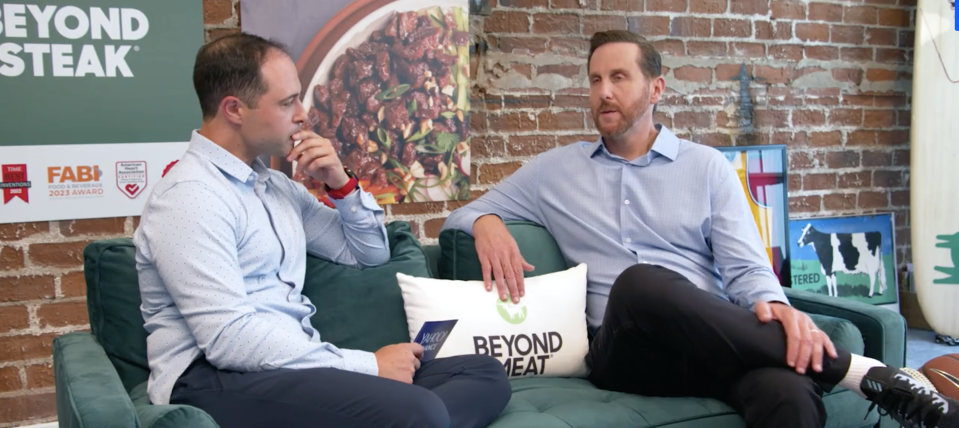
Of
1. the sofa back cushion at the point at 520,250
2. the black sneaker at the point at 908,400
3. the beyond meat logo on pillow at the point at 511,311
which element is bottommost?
the black sneaker at the point at 908,400

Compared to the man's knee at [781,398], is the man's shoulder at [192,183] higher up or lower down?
higher up

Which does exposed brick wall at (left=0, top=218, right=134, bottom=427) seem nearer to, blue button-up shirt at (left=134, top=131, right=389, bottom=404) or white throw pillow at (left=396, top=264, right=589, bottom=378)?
blue button-up shirt at (left=134, top=131, right=389, bottom=404)

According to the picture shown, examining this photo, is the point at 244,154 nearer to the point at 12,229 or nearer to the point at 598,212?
the point at 598,212

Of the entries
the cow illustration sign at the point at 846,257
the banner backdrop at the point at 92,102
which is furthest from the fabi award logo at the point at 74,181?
the cow illustration sign at the point at 846,257

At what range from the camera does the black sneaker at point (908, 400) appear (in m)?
1.68

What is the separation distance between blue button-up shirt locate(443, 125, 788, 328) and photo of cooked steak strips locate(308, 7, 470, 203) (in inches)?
27.4

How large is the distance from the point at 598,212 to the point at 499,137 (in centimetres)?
98

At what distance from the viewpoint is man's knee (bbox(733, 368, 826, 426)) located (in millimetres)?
1695

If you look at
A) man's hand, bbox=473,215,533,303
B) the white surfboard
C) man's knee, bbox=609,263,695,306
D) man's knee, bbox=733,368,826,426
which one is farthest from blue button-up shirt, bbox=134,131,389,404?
the white surfboard

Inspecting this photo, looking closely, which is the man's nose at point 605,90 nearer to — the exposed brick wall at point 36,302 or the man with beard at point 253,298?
the man with beard at point 253,298

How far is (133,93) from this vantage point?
261 centimetres

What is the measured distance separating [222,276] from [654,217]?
1.19 metres

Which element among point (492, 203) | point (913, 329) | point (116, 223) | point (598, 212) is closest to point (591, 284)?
point (598, 212)

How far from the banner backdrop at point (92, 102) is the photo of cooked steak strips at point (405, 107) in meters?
0.49
